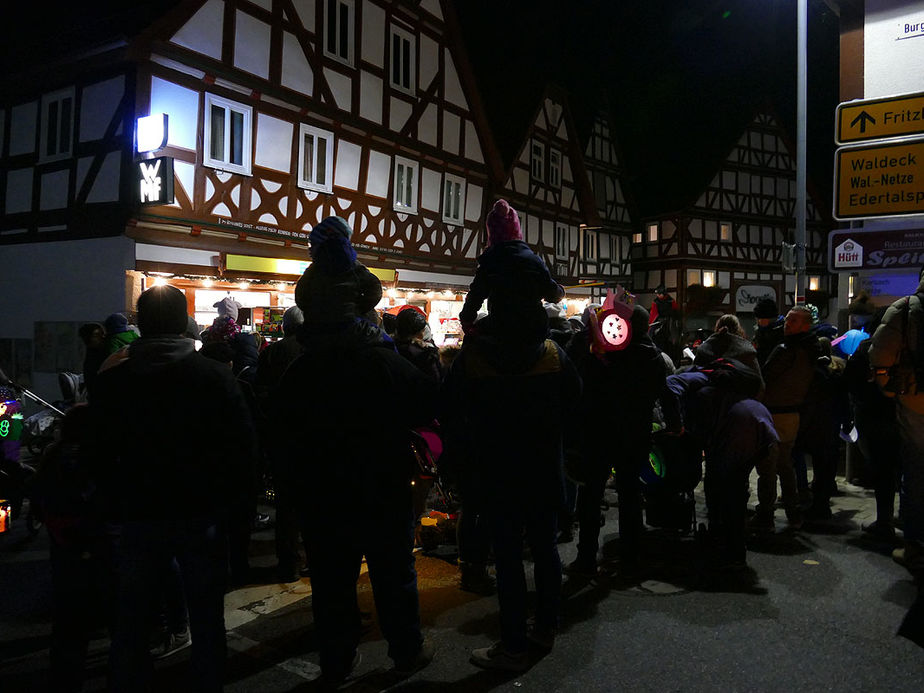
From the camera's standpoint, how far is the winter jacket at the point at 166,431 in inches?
112

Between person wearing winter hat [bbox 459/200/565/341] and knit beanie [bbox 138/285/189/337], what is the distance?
1.40 m

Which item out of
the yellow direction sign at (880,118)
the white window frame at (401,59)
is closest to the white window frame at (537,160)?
the white window frame at (401,59)

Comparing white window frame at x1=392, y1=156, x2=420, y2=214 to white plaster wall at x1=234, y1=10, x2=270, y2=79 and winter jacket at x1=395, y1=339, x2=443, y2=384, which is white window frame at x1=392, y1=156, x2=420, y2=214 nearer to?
white plaster wall at x1=234, y1=10, x2=270, y2=79

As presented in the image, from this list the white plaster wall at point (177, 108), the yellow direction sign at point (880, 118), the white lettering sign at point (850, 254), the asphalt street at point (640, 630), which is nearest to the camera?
the asphalt street at point (640, 630)

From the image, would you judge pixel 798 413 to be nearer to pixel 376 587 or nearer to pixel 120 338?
pixel 376 587

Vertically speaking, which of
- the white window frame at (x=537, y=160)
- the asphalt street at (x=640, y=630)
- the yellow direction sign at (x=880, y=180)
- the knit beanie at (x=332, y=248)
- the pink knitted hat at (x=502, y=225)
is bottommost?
the asphalt street at (x=640, y=630)

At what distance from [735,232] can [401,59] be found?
22.5m

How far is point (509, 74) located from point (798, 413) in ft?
78.2

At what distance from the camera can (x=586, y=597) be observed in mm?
4477

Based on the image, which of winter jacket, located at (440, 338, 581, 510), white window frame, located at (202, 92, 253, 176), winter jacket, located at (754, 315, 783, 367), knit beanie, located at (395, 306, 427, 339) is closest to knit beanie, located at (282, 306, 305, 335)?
knit beanie, located at (395, 306, 427, 339)

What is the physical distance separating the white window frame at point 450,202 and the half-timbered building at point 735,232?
15.7 meters

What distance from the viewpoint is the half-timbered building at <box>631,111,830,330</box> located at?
33.5 metres

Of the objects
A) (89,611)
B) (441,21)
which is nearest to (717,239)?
(441,21)

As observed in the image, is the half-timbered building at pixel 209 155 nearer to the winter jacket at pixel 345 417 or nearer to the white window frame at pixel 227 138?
the white window frame at pixel 227 138
